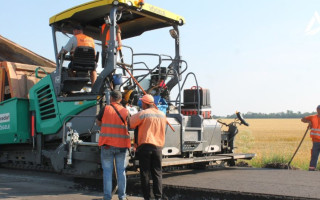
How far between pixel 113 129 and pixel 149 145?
57 cm

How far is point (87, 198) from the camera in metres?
5.87

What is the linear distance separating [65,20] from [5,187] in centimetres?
300

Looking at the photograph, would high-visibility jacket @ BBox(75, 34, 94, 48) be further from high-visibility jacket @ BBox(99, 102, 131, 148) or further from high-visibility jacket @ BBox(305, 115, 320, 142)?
high-visibility jacket @ BBox(305, 115, 320, 142)

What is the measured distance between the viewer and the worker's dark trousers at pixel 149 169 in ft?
17.7

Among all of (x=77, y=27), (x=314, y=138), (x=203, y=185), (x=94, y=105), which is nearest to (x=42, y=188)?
(x=94, y=105)

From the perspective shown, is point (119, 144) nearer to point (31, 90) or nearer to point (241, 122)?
point (31, 90)

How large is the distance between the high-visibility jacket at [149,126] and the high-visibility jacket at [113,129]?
0.57 ft

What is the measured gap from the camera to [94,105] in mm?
6688

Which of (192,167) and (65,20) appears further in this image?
(192,167)

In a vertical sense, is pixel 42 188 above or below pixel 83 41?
below

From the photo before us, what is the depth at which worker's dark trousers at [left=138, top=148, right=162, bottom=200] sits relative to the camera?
541cm

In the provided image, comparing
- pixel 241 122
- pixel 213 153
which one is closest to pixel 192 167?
pixel 213 153

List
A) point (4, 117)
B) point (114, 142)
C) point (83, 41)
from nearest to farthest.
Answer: point (114, 142)
point (83, 41)
point (4, 117)

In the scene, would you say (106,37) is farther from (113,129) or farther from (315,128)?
(315,128)
